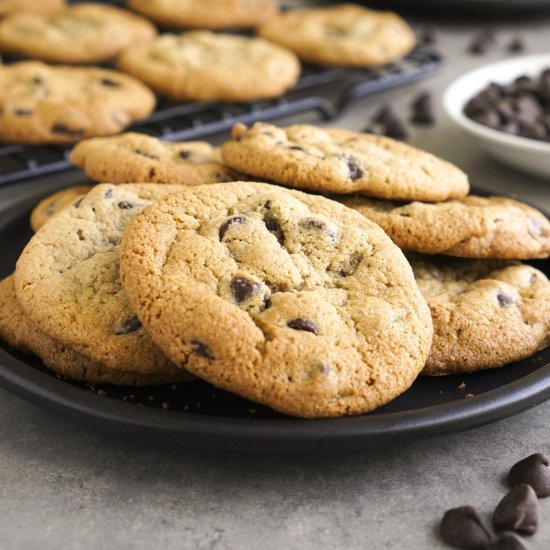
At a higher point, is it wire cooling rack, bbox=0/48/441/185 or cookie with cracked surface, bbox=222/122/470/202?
cookie with cracked surface, bbox=222/122/470/202

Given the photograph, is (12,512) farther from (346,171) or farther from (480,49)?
(480,49)

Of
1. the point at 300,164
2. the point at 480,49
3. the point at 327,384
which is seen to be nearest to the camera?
the point at 327,384

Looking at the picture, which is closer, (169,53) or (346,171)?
(346,171)

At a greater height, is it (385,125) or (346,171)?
(346,171)

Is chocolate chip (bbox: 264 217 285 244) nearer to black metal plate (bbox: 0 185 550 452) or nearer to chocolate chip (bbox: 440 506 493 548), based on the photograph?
black metal plate (bbox: 0 185 550 452)

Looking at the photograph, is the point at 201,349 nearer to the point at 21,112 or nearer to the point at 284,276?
the point at 284,276

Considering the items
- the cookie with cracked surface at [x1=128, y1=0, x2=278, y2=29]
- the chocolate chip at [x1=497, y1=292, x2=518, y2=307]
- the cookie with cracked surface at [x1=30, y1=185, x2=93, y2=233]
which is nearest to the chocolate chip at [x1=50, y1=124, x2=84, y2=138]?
the cookie with cracked surface at [x1=30, y1=185, x2=93, y2=233]

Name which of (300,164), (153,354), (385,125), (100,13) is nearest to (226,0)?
(100,13)
